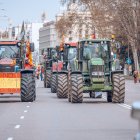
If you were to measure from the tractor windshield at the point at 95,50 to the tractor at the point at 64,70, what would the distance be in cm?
204

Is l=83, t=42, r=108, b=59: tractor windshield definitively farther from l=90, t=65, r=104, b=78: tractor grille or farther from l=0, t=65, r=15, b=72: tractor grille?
l=0, t=65, r=15, b=72: tractor grille

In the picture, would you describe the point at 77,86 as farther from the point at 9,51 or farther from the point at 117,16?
the point at 117,16

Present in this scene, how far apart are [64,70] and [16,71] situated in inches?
263

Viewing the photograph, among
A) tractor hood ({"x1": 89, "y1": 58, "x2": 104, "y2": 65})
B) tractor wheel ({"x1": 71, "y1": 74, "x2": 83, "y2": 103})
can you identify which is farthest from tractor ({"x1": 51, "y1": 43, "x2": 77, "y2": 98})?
tractor wheel ({"x1": 71, "y1": 74, "x2": 83, "y2": 103})

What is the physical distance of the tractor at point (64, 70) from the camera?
4200cm

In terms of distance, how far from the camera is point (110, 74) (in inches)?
1499

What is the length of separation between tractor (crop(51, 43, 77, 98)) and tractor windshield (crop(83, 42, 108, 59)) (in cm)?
204

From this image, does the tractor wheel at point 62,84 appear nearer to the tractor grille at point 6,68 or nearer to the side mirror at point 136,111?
the tractor grille at point 6,68

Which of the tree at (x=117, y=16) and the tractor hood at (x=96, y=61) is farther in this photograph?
the tree at (x=117, y=16)

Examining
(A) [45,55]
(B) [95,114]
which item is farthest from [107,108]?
(A) [45,55]

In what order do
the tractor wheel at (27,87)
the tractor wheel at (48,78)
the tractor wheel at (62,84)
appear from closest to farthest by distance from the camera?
the tractor wheel at (27,87) < the tractor wheel at (62,84) < the tractor wheel at (48,78)

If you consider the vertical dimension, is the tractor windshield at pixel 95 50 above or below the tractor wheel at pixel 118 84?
above

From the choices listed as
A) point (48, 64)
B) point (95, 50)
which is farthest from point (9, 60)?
point (48, 64)

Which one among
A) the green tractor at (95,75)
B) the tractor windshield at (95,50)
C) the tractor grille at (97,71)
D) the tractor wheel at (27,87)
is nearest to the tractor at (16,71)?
the tractor wheel at (27,87)
